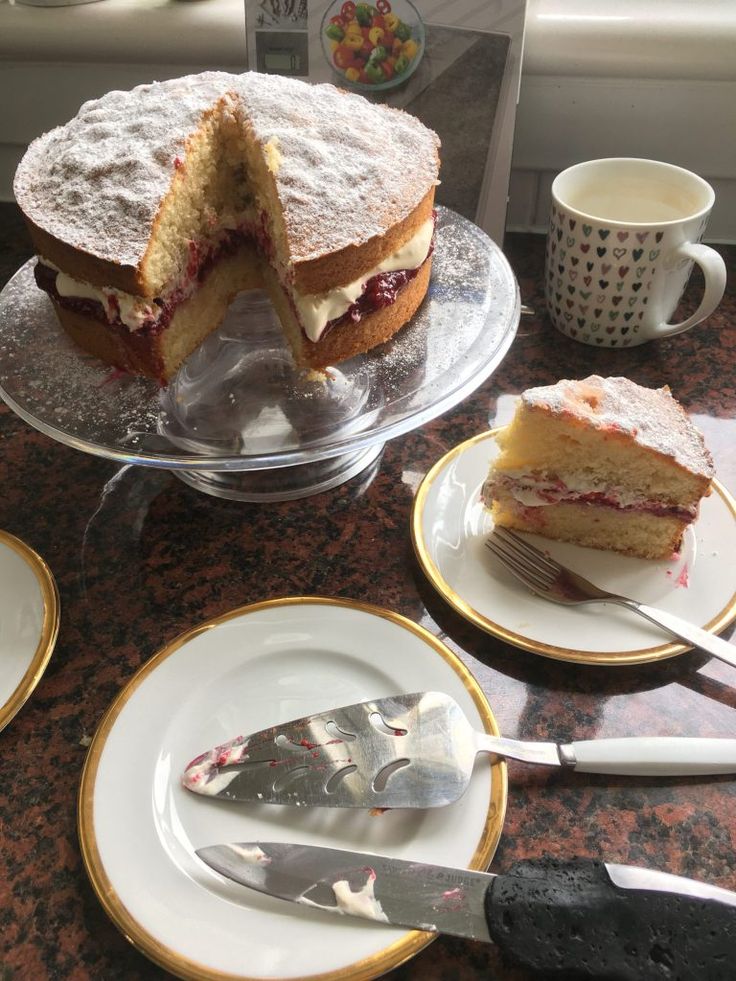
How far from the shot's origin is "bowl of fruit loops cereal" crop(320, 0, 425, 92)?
4.57ft

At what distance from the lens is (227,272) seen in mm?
1363

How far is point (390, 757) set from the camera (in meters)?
0.84

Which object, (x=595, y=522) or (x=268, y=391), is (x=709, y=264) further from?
(x=268, y=391)

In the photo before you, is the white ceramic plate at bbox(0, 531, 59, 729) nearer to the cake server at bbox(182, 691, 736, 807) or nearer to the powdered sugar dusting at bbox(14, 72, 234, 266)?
the cake server at bbox(182, 691, 736, 807)

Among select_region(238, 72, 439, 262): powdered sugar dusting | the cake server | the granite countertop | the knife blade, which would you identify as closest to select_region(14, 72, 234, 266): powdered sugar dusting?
select_region(238, 72, 439, 262): powdered sugar dusting

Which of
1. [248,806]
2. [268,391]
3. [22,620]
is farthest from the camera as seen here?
[268,391]

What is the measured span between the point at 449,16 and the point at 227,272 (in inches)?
22.7

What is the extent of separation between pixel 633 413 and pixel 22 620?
82 cm

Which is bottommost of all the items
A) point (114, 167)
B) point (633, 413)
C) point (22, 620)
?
point (22, 620)

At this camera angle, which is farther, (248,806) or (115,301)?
(115,301)

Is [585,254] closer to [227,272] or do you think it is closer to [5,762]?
[227,272]

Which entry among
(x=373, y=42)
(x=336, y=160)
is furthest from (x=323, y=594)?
(x=373, y=42)

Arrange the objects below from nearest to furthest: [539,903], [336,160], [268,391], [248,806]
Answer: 1. [539,903]
2. [248,806]
3. [336,160]
4. [268,391]

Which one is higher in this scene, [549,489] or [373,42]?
[373,42]
